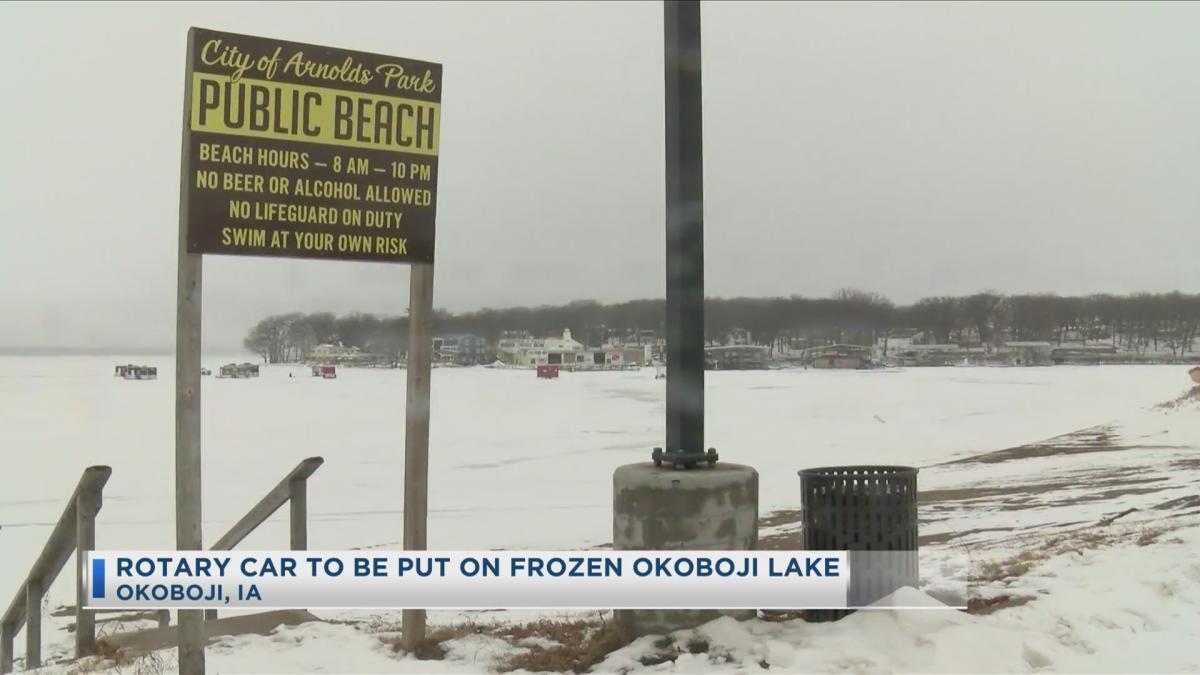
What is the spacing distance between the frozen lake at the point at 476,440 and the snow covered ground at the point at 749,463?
129mm

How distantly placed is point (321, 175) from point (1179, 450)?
18.0 m

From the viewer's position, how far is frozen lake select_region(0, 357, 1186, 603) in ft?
51.5

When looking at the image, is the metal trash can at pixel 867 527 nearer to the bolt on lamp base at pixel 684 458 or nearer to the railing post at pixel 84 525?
the bolt on lamp base at pixel 684 458

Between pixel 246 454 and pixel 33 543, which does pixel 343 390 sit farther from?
pixel 33 543

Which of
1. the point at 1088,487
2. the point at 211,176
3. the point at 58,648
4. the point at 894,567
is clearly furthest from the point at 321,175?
the point at 1088,487

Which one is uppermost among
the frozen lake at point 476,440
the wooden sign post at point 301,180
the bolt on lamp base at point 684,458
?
the wooden sign post at point 301,180

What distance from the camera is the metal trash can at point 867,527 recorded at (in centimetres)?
499

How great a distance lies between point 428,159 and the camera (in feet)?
17.7

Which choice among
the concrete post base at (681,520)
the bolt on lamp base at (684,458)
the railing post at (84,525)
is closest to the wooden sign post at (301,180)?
the railing post at (84,525)

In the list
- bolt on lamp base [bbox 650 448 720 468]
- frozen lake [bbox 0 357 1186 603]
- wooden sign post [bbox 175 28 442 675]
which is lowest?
frozen lake [bbox 0 357 1186 603]

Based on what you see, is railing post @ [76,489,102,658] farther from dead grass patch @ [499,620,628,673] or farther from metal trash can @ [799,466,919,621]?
metal trash can @ [799,466,919,621]

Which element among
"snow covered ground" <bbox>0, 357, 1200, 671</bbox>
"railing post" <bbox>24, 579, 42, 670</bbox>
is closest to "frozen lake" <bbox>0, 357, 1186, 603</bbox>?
"snow covered ground" <bbox>0, 357, 1200, 671</bbox>
